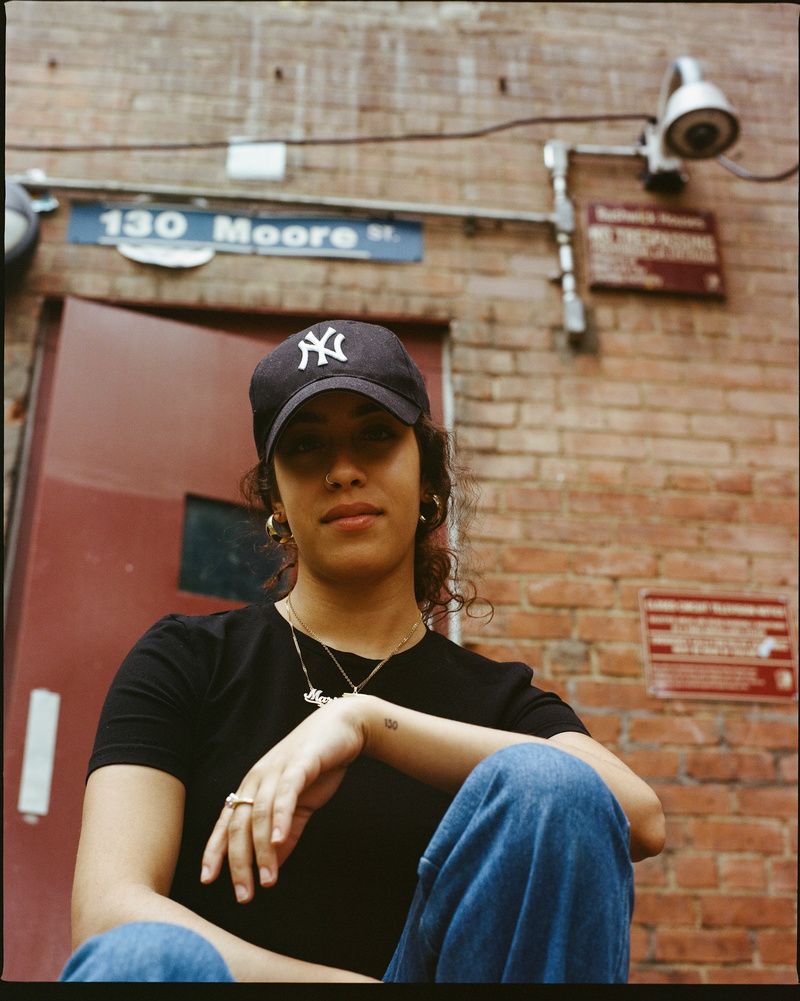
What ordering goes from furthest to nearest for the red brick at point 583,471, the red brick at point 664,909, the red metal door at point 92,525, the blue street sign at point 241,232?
the blue street sign at point 241,232 → the red brick at point 583,471 → the red brick at point 664,909 → the red metal door at point 92,525

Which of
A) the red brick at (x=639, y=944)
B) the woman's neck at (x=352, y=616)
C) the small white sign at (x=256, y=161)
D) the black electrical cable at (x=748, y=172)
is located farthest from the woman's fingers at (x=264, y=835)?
the black electrical cable at (x=748, y=172)

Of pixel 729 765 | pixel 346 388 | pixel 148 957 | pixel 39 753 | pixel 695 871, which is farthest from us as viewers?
pixel 729 765

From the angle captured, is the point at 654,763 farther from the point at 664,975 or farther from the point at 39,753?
the point at 39,753

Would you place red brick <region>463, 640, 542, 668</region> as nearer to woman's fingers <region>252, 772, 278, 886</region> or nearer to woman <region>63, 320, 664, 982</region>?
woman <region>63, 320, 664, 982</region>

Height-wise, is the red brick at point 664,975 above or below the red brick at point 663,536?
below

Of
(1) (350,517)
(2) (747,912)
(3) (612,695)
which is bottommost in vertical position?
(2) (747,912)

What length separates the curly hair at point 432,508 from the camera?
1493 millimetres

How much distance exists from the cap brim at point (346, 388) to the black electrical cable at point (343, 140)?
212 cm

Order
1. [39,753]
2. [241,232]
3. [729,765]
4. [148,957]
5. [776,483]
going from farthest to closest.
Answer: [241,232] < [776,483] < [729,765] < [39,753] < [148,957]

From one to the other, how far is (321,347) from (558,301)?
1865mm

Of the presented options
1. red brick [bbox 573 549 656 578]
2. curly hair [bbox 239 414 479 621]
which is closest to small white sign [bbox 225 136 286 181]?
red brick [bbox 573 549 656 578]

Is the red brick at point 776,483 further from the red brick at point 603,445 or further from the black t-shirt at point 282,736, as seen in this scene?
the black t-shirt at point 282,736

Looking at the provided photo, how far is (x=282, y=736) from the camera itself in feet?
3.82

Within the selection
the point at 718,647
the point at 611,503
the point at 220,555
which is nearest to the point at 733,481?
the point at 611,503
